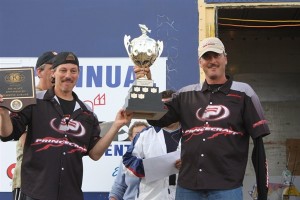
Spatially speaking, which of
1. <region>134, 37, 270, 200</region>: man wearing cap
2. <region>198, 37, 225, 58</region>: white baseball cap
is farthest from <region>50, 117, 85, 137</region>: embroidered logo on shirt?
<region>198, 37, 225, 58</region>: white baseball cap

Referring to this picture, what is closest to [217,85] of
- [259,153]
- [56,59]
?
[259,153]

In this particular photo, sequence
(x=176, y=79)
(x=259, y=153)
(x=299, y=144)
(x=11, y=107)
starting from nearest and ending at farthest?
(x=11, y=107) → (x=259, y=153) → (x=176, y=79) → (x=299, y=144)

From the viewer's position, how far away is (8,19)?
4.68 m

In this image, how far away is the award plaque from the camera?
2.54 meters

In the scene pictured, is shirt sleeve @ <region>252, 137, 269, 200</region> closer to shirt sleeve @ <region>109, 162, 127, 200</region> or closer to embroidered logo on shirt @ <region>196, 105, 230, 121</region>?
embroidered logo on shirt @ <region>196, 105, 230, 121</region>

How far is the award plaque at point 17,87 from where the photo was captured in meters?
2.54

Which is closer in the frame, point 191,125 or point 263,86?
point 191,125

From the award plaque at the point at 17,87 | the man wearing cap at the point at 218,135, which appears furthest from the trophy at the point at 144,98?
the award plaque at the point at 17,87

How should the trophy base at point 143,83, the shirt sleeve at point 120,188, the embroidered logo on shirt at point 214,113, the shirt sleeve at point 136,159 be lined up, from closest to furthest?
the embroidered logo on shirt at point 214,113, the trophy base at point 143,83, the shirt sleeve at point 136,159, the shirt sleeve at point 120,188

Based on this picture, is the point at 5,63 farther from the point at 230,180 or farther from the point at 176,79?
the point at 230,180

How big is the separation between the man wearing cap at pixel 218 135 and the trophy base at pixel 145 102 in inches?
5.4

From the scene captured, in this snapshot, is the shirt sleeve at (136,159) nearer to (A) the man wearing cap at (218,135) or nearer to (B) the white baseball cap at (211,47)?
(A) the man wearing cap at (218,135)

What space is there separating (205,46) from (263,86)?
5.15 meters

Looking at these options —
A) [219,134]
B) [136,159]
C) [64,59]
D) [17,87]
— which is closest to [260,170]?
[219,134]
